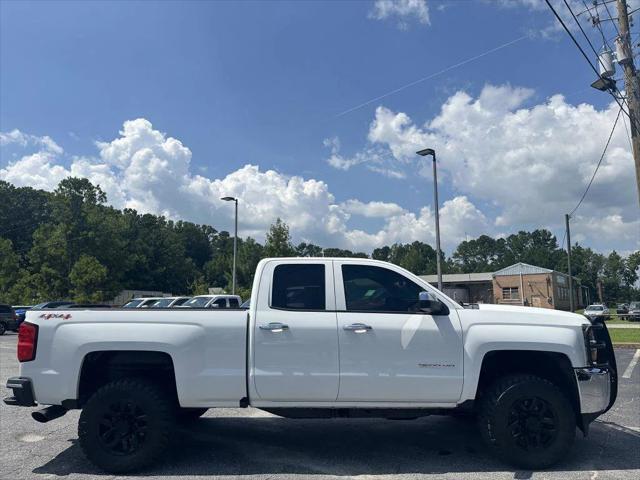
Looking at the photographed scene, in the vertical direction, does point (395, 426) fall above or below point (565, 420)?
below

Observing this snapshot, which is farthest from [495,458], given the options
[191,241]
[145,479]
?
[191,241]

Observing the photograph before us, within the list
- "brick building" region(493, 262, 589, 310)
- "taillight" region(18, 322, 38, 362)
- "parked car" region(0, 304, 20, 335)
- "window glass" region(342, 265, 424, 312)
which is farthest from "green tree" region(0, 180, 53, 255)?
"window glass" region(342, 265, 424, 312)

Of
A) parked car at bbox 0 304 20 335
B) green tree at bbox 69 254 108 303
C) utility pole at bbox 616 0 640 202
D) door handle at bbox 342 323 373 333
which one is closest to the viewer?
door handle at bbox 342 323 373 333

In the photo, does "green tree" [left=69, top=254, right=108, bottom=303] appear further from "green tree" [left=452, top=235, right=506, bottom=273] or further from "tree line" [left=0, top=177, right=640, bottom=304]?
"green tree" [left=452, top=235, right=506, bottom=273]

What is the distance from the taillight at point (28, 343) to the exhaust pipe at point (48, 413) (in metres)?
0.53

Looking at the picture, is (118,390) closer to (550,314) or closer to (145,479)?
(145,479)

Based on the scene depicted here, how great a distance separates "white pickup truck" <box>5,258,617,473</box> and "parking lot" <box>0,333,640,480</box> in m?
0.39

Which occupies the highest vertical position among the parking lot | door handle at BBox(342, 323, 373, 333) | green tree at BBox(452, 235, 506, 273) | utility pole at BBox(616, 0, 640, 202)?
green tree at BBox(452, 235, 506, 273)

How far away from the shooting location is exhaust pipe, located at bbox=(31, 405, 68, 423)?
5.06 meters

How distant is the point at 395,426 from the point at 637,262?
10538cm

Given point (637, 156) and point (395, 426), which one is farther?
point (637, 156)

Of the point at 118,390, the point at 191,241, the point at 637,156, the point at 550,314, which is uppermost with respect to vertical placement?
the point at 191,241

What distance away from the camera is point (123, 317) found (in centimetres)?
509

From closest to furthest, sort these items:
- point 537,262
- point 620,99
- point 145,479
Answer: point 145,479 → point 620,99 → point 537,262
